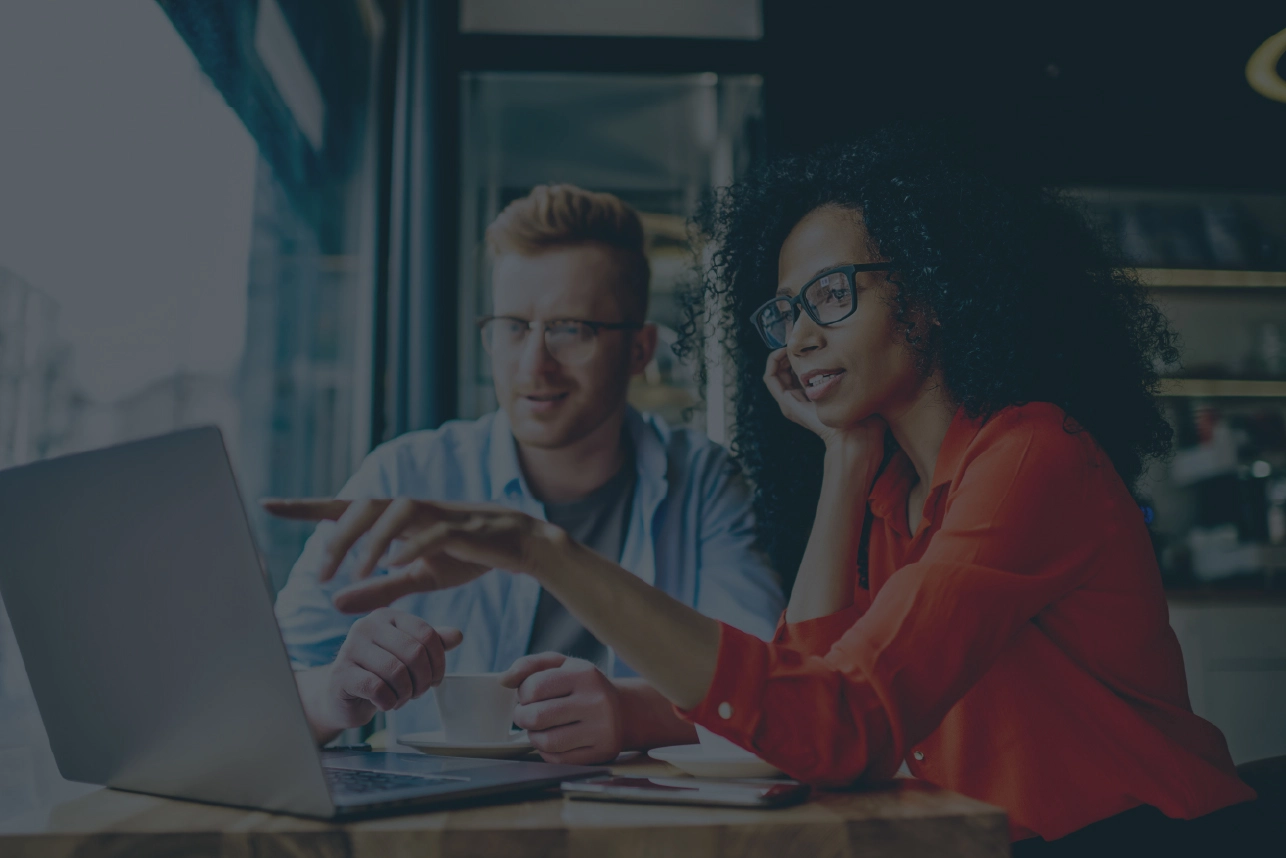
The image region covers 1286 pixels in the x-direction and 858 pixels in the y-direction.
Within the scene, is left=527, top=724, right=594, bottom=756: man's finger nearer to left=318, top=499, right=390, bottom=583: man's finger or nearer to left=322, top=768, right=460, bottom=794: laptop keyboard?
left=322, top=768, right=460, bottom=794: laptop keyboard

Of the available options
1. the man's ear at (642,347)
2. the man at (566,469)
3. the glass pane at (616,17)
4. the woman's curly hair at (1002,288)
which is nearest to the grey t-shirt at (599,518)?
the man at (566,469)

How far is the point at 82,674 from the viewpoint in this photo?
73 centimetres

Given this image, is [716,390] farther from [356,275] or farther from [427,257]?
[356,275]

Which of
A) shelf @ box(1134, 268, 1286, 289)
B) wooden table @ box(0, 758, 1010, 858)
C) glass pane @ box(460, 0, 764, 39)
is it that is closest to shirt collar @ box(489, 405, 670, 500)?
wooden table @ box(0, 758, 1010, 858)

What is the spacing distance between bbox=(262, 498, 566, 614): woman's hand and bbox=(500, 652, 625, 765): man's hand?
0.76ft

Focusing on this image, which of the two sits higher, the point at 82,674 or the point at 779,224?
the point at 779,224

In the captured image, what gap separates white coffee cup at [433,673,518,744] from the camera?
936 millimetres

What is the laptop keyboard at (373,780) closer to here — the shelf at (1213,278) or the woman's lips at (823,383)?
the woman's lips at (823,383)

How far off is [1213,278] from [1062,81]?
1131mm

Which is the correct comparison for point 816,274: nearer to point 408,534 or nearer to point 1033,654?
point 1033,654

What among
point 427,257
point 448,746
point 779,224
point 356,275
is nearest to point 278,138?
point 427,257

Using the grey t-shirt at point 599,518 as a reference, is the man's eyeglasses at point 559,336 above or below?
above

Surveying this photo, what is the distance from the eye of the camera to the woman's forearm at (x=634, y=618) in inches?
28.9

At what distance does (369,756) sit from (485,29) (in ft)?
8.30
